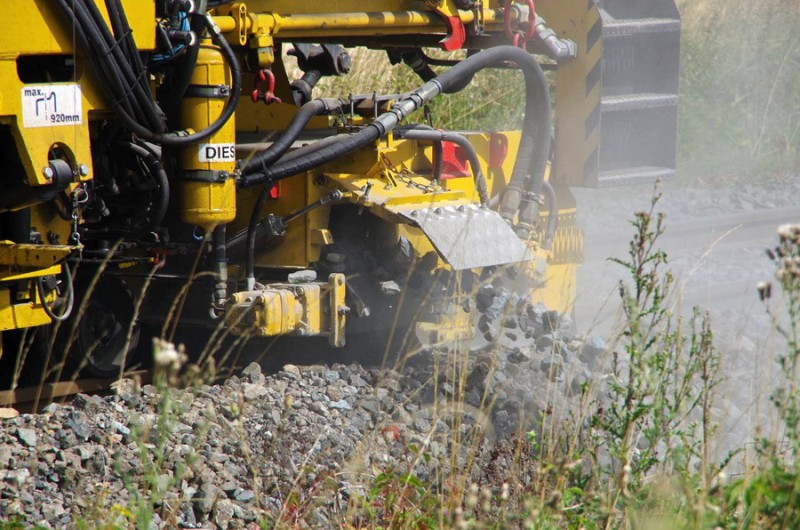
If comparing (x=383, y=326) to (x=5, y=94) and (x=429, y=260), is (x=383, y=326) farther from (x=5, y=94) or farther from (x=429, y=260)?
(x=5, y=94)

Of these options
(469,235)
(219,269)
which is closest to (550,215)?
(469,235)

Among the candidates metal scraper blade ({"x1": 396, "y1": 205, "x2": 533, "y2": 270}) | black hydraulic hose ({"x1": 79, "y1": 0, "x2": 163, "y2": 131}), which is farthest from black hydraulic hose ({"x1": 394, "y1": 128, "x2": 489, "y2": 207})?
black hydraulic hose ({"x1": 79, "y1": 0, "x2": 163, "y2": 131})

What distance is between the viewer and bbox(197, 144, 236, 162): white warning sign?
17.1ft

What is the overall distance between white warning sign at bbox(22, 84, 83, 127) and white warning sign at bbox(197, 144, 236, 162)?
65 centimetres

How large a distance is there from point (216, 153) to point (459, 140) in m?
1.78

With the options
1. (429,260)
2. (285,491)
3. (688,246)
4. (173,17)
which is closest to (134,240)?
(173,17)

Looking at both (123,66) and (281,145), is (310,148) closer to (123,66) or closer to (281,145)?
(281,145)

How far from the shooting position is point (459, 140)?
6566 millimetres

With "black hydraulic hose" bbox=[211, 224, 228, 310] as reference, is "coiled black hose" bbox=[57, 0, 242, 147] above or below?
above

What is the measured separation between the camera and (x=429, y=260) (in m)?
6.09

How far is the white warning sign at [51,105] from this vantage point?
4496 millimetres

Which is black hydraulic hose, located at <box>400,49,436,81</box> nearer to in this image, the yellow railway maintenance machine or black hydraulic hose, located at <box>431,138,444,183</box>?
the yellow railway maintenance machine

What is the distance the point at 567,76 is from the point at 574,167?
62cm

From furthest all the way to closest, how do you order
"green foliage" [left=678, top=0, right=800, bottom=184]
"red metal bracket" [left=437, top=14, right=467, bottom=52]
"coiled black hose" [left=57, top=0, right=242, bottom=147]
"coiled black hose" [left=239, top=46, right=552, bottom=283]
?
"green foliage" [left=678, top=0, right=800, bottom=184] < "red metal bracket" [left=437, top=14, right=467, bottom=52] < "coiled black hose" [left=239, top=46, right=552, bottom=283] < "coiled black hose" [left=57, top=0, right=242, bottom=147]
